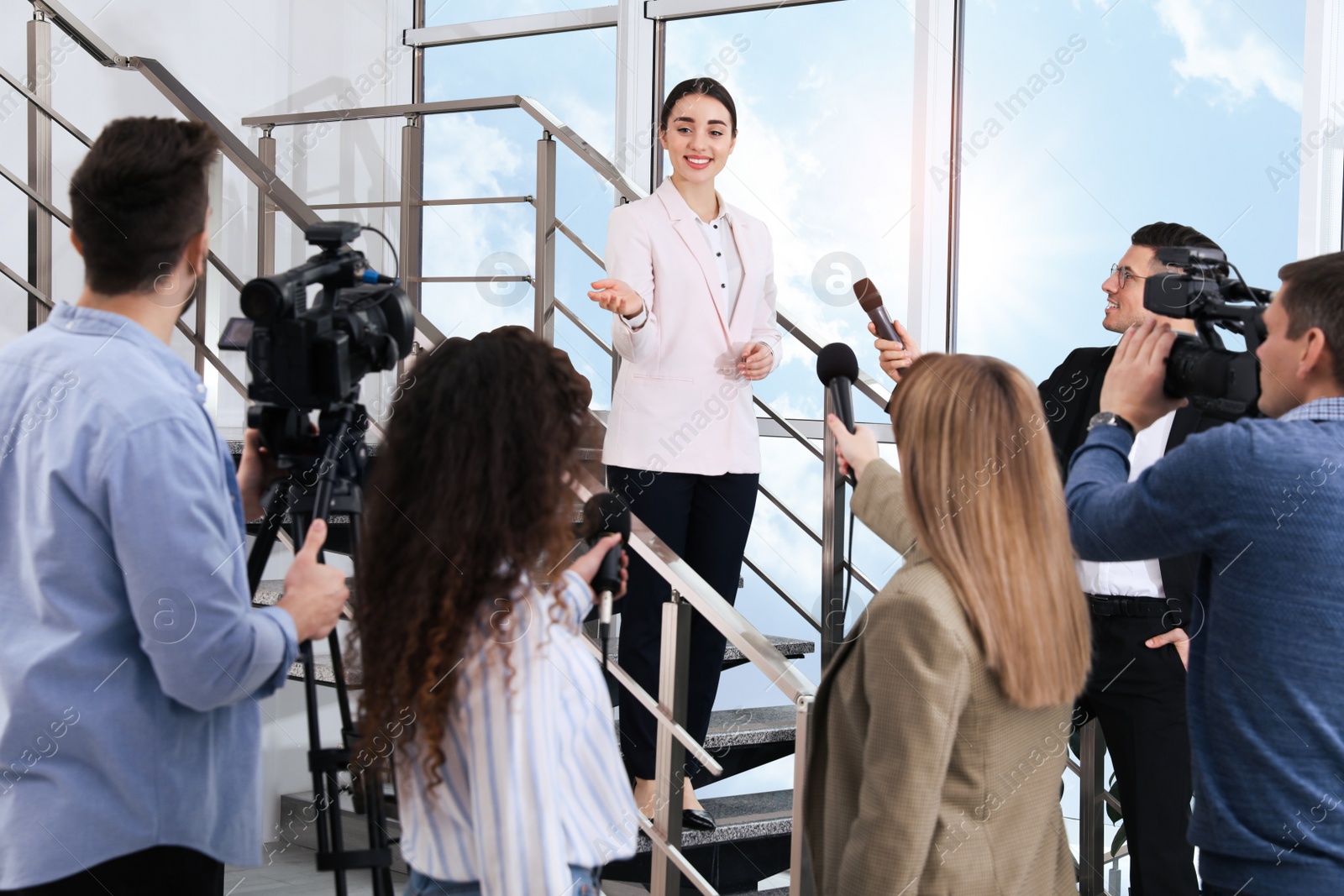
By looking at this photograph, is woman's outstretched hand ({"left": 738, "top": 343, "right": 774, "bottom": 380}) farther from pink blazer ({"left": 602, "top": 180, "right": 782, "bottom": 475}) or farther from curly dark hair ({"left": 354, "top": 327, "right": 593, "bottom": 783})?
curly dark hair ({"left": 354, "top": 327, "right": 593, "bottom": 783})

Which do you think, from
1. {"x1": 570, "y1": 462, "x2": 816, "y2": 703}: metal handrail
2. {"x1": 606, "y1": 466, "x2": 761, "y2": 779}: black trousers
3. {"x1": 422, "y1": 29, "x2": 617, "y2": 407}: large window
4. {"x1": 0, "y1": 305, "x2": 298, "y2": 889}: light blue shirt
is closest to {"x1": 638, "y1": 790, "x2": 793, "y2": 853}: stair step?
{"x1": 606, "y1": 466, "x2": 761, "y2": 779}: black trousers

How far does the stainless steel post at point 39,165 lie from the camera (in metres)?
2.38

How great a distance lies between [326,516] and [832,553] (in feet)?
3.24

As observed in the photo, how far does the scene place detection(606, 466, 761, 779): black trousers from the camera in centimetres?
212

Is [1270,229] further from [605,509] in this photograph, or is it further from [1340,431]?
[605,509]

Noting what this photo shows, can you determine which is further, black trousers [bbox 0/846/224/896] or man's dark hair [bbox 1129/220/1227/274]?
man's dark hair [bbox 1129/220/1227/274]

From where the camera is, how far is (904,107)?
3.99 m

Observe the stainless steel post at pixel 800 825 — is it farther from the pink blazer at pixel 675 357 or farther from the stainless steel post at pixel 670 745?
the pink blazer at pixel 675 357

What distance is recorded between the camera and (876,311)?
6.07 feet

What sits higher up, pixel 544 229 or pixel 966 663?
pixel 544 229

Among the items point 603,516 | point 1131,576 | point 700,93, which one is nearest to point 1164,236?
point 1131,576

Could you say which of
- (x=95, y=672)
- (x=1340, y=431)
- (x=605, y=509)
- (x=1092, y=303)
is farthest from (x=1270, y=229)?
(x=95, y=672)

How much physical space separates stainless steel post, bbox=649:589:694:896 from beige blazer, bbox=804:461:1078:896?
45 centimetres

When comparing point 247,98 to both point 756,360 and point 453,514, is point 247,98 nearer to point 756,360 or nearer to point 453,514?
point 756,360
